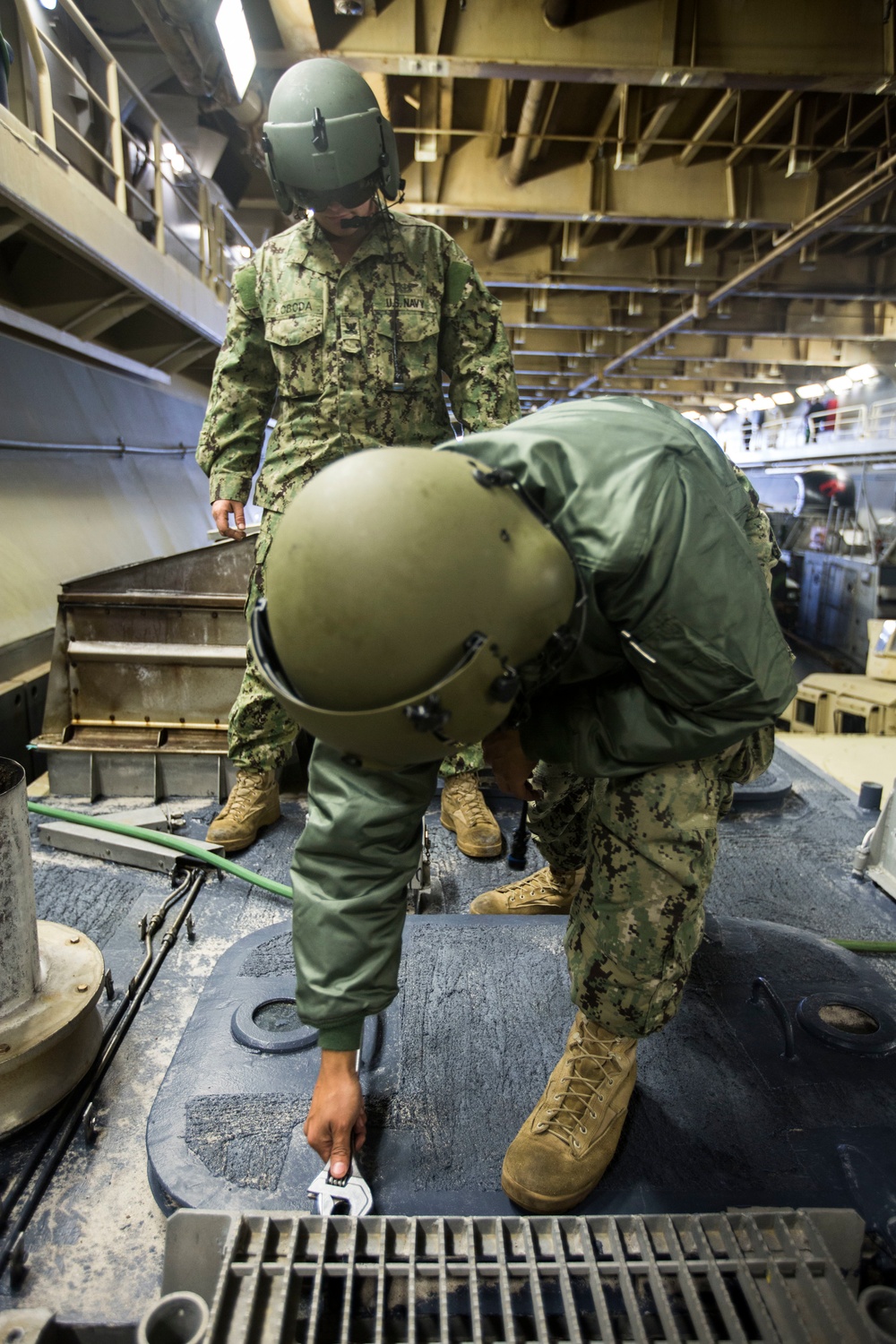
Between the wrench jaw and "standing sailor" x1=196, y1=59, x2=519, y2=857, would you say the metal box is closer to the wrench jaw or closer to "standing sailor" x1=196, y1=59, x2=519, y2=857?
"standing sailor" x1=196, y1=59, x2=519, y2=857

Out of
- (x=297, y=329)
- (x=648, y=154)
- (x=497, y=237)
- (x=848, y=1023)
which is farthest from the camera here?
(x=497, y=237)

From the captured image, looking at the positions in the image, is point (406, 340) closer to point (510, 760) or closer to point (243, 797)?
point (510, 760)

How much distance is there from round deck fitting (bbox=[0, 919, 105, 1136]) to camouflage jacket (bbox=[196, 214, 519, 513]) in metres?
1.28

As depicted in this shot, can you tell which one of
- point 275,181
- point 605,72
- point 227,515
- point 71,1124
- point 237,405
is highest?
point 605,72

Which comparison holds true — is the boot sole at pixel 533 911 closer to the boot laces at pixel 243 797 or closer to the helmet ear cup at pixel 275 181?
the boot laces at pixel 243 797

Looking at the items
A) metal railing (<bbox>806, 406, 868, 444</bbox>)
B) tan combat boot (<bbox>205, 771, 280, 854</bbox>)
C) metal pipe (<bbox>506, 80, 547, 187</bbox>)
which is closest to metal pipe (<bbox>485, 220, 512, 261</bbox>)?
metal pipe (<bbox>506, 80, 547, 187</bbox>)

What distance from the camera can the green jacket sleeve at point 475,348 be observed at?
231 cm

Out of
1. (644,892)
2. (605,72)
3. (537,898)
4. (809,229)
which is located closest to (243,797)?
(537,898)

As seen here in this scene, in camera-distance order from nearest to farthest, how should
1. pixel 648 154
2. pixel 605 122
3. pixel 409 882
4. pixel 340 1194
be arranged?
1. pixel 340 1194
2. pixel 409 882
3. pixel 605 122
4. pixel 648 154

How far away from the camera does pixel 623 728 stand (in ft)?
4.14

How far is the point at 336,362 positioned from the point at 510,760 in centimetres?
126

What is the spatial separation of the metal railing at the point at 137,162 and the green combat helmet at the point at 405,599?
3729mm

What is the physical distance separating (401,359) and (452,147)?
4289mm

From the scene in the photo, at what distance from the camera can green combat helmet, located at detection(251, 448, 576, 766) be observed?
0.90m
